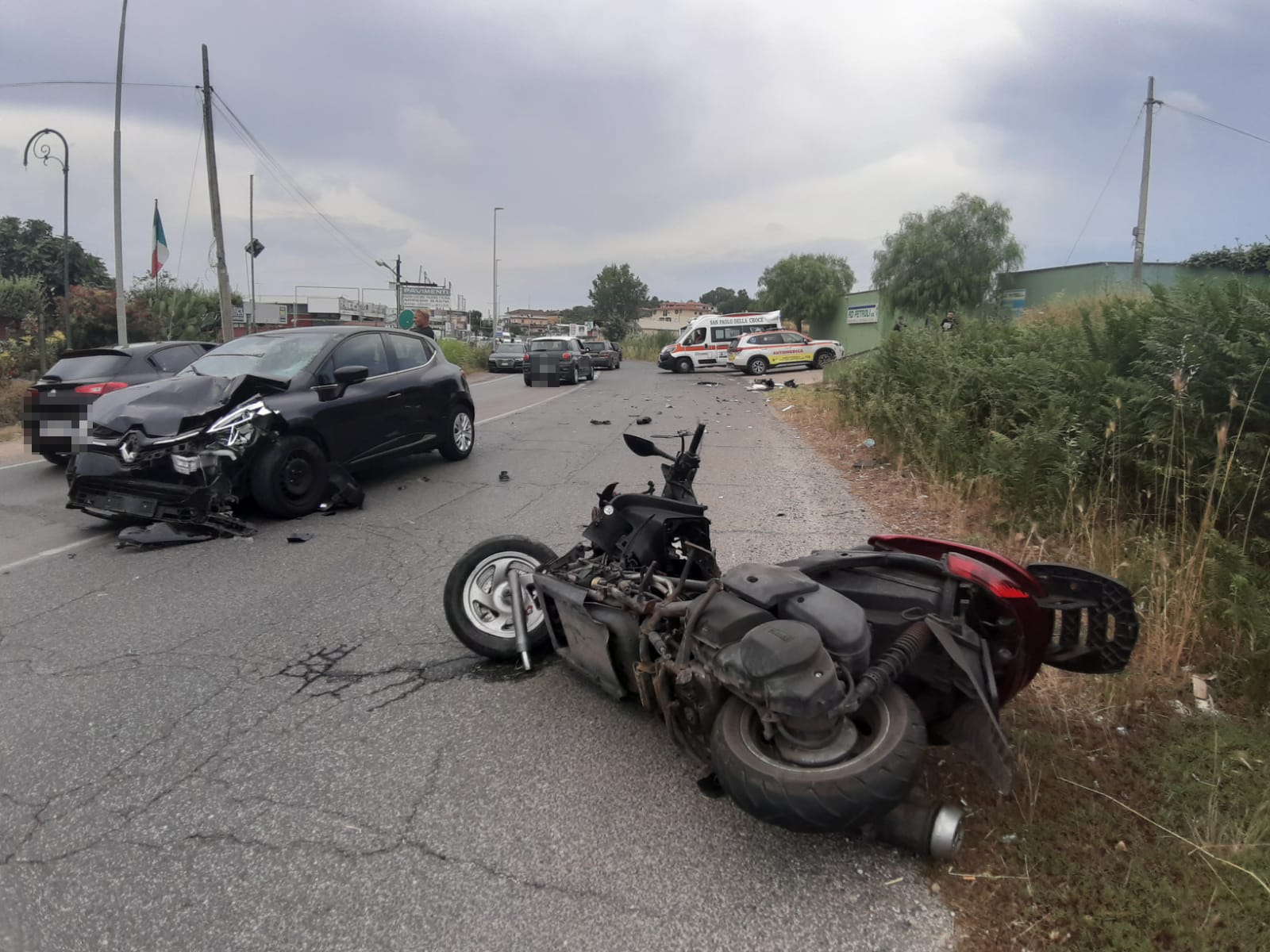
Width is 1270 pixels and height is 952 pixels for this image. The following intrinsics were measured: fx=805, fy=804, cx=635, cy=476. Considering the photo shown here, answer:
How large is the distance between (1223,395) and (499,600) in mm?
4446

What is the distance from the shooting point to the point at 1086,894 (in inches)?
94.4

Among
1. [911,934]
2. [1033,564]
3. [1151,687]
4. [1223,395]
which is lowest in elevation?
[911,934]

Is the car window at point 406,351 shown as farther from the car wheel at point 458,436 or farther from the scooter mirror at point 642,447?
the scooter mirror at point 642,447

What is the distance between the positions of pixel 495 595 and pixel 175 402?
448cm

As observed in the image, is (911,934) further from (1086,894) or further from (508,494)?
(508,494)

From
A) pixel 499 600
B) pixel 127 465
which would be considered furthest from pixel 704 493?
pixel 127 465

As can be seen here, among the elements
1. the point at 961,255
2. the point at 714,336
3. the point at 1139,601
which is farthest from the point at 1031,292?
the point at 1139,601

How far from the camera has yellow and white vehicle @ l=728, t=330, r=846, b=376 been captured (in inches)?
1315

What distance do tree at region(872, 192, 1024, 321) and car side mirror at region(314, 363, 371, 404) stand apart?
32571mm

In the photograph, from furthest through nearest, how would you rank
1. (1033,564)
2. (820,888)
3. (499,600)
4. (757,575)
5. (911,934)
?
(499,600)
(1033,564)
(757,575)
(820,888)
(911,934)

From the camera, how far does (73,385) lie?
32.6 feet

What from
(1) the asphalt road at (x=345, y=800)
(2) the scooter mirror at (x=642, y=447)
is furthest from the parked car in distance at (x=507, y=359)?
(2) the scooter mirror at (x=642, y=447)

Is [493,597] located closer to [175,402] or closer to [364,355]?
[175,402]

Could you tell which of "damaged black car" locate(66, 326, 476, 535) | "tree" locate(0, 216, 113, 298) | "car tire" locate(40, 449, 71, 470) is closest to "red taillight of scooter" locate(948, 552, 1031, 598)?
"damaged black car" locate(66, 326, 476, 535)
